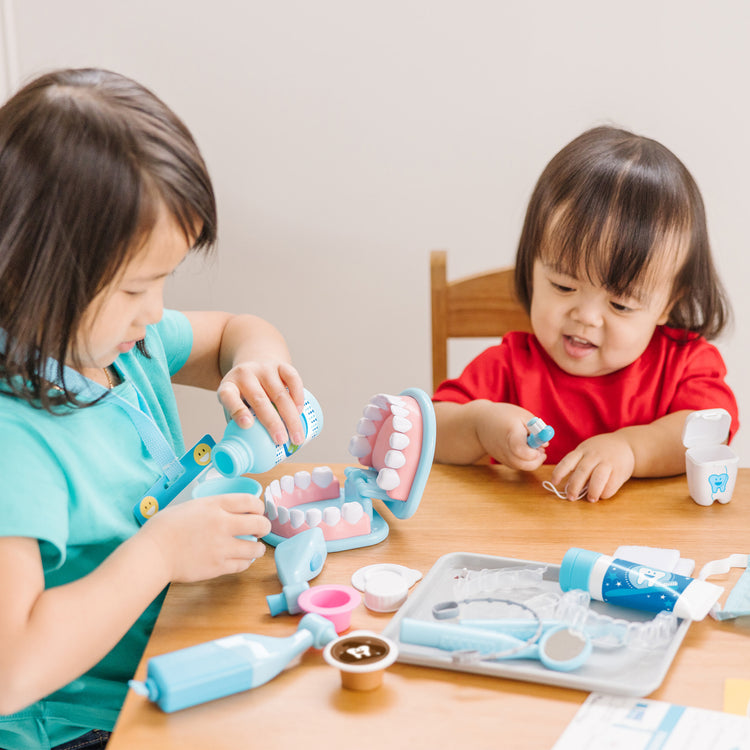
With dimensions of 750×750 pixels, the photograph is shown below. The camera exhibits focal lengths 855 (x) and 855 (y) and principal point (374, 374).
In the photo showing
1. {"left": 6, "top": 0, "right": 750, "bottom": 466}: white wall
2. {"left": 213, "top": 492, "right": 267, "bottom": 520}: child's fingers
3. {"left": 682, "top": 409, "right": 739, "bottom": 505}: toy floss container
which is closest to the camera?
{"left": 213, "top": 492, "right": 267, "bottom": 520}: child's fingers

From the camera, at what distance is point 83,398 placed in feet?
2.57

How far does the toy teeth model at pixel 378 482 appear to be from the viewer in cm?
79

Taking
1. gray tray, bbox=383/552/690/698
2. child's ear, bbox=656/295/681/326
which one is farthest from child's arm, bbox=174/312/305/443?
child's ear, bbox=656/295/681/326

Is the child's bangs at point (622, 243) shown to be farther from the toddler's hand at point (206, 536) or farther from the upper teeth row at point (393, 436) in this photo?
the toddler's hand at point (206, 536)

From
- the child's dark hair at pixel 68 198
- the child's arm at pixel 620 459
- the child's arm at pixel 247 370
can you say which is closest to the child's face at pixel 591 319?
the child's arm at pixel 620 459

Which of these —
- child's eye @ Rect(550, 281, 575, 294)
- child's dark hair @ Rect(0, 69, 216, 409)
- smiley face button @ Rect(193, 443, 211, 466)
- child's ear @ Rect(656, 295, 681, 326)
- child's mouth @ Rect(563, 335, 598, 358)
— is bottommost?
smiley face button @ Rect(193, 443, 211, 466)

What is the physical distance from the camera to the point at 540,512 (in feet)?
2.89

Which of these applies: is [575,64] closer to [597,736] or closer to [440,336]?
[440,336]

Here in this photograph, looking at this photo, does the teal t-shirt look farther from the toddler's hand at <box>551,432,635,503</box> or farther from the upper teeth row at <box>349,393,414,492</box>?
the toddler's hand at <box>551,432,635,503</box>

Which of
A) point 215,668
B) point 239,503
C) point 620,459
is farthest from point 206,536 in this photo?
point 620,459

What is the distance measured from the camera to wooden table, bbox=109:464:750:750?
21.5 inches

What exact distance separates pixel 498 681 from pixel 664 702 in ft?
0.36

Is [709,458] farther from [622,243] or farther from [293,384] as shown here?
[293,384]

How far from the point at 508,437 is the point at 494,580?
289mm
